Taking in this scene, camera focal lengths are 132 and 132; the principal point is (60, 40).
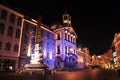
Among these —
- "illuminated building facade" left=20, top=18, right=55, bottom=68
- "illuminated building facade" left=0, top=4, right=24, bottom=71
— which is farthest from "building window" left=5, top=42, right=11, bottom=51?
"illuminated building facade" left=20, top=18, right=55, bottom=68

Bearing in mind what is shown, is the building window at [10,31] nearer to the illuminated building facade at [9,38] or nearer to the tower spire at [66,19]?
the illuminated building facade at [9,38]

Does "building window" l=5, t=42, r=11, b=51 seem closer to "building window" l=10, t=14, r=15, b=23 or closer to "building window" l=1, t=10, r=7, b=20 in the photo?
"building window" l=10, t=14, r=15, b=23

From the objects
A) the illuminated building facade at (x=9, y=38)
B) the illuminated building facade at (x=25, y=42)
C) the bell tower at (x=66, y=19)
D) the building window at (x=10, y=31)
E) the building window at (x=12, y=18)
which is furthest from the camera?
the bell tower at (x=66, y=19)

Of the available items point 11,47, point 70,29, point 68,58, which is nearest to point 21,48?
point 11,47

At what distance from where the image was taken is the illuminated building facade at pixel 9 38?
97.0 feet

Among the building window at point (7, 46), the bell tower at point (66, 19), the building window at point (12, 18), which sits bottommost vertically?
the building window at point (7, 46)

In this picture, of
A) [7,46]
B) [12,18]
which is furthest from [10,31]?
[7,46]

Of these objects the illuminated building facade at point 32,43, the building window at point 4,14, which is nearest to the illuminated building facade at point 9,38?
the building window at point 4,14

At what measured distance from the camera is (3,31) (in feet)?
99.1

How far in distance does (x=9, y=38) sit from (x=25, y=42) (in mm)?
A: 5500

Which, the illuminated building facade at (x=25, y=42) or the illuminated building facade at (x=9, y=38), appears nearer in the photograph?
the illuminated building facade at (x=9, y=38)

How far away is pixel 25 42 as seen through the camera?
36.2 metres

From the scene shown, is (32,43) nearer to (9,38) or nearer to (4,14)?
(9,38)

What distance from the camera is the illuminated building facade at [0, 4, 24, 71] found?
2958 cm
